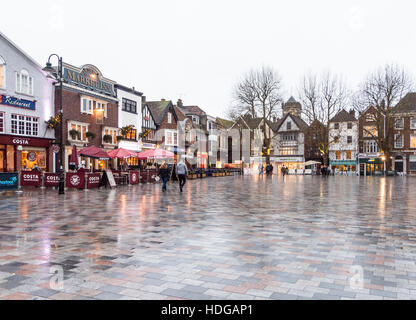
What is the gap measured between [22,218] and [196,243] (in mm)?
5612

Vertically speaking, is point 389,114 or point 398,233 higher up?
point 389,114

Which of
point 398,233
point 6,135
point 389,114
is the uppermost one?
point 389,114

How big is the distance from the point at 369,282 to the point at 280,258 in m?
1.48

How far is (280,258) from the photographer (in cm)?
572

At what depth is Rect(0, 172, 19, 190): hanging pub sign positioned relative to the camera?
18.9m

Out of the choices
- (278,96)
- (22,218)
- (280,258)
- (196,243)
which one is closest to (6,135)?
(22,218)

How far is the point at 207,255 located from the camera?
5.89 meters

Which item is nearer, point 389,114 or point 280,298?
point 280,298

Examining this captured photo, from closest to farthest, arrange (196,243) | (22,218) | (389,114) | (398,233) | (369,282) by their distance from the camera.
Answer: (369,282)
(196,243)
(398,233)
(22,218)
(389,114)

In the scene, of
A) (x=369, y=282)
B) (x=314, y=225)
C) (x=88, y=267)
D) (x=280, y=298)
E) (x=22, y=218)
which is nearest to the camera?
(x=280, y=298)

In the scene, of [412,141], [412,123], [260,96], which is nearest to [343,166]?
[412,141]

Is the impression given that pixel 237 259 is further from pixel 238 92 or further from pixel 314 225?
pixel 238 92

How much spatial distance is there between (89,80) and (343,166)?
52281 millimetres

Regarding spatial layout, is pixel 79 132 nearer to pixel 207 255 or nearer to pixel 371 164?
pixel 207 255
